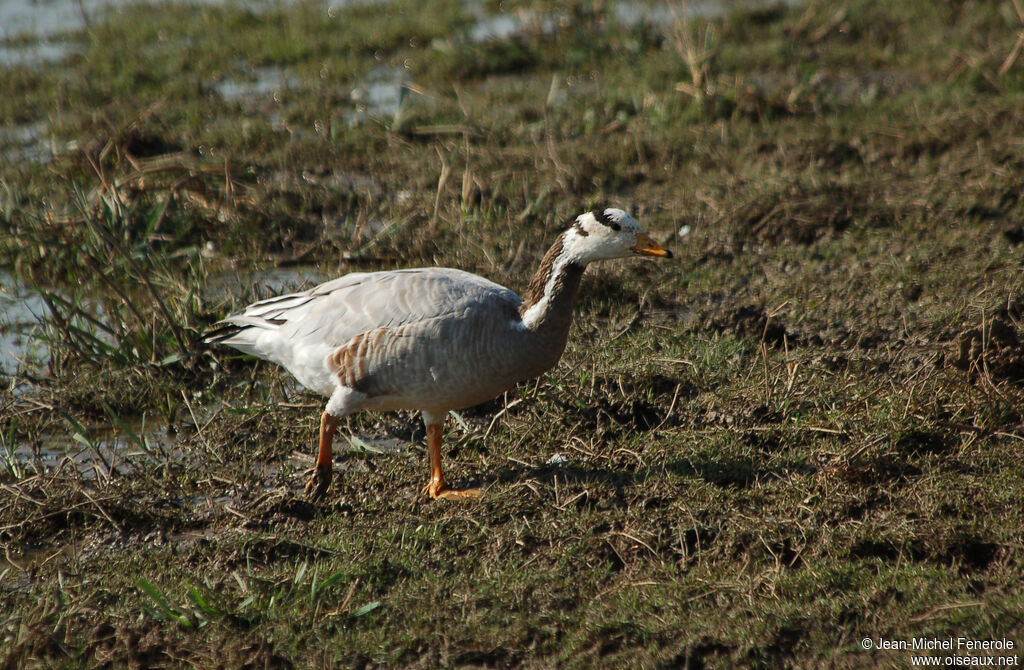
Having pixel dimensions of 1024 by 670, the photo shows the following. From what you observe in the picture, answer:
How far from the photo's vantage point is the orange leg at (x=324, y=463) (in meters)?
5.48

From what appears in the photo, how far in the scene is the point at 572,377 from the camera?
6.18m

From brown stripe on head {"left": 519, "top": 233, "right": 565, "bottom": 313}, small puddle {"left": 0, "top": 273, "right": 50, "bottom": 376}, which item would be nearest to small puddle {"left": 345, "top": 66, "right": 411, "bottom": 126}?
small puddle {"left": 0, "top": 273, "right": 50, "bottom": 376}

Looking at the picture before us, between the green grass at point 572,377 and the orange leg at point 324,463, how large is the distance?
5.0 inches

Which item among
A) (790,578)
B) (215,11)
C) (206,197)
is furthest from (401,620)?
(215,11)

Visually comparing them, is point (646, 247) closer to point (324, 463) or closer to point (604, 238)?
point (604, 238)

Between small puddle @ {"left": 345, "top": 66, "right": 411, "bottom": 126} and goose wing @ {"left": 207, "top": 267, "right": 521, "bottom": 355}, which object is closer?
goose wing @ {"left": 207, "top": 267, "right": 521, "bottom": 355}

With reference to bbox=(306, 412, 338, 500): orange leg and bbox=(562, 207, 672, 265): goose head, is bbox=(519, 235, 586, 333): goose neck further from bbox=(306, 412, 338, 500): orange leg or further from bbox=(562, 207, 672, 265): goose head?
bbox=(306, 412, 338, 500): orange leg

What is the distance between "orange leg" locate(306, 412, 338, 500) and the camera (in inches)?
216

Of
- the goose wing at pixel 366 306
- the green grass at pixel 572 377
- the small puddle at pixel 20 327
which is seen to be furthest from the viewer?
the small puddle at pixel 20 327

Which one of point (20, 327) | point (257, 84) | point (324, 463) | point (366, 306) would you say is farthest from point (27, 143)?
point (324, 463)

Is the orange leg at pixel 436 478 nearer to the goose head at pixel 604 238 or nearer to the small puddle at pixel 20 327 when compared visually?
the goose head at pixel 604 238

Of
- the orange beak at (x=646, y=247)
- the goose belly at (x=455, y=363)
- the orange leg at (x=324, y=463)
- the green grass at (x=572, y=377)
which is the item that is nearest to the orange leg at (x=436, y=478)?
the green grass at (x=572, y=377)

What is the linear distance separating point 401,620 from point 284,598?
56cm

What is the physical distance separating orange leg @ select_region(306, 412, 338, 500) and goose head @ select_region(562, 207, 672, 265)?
4.99 feet
